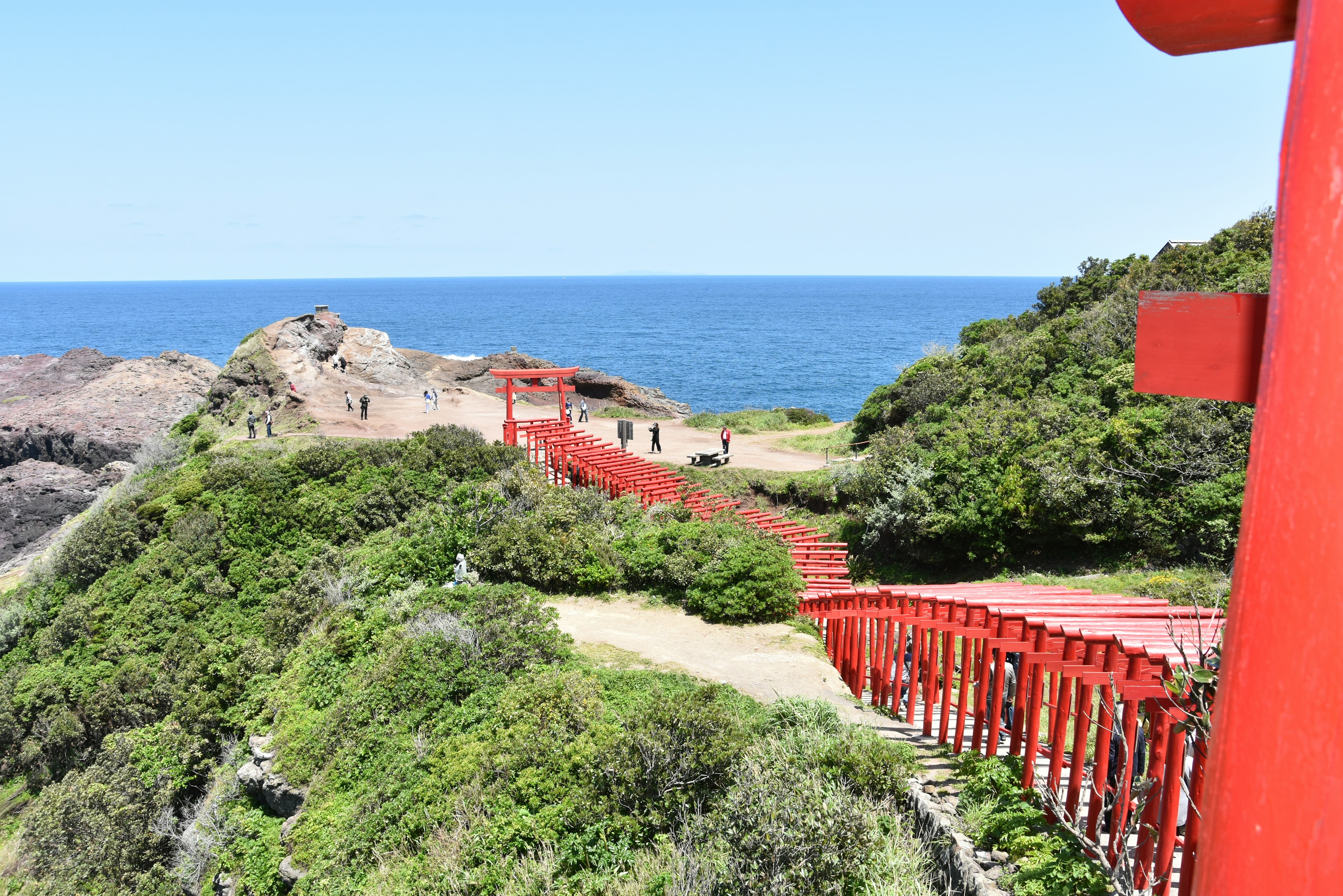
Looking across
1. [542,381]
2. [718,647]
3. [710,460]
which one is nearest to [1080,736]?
[718,647]

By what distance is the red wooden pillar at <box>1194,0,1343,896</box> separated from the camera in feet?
2.90

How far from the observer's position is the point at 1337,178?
92 centimetres

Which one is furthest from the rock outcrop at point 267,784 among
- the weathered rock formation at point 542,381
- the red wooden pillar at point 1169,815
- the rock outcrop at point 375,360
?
the rock outcrop at point 375,360

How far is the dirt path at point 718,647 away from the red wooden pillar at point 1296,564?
30.9 ft

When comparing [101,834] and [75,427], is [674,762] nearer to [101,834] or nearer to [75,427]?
[101,834]

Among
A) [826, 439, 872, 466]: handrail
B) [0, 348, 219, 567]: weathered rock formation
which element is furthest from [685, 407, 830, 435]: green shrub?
[0, 348, 219, 567]: weathered rock formation

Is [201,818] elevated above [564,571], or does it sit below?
below

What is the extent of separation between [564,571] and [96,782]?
7.80 meters

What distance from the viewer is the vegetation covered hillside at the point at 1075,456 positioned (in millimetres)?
16172

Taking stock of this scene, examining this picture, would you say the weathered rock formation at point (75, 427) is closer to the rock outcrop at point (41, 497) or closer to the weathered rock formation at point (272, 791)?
the rock outcrop at point (41, 497)

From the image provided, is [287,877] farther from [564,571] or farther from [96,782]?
[564,571]

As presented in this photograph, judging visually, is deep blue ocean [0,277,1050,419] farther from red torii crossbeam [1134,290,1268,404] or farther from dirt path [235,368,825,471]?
red torii crossbeam [1134,290,1268,404]

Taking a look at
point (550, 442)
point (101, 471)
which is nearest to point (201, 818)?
point (550, 442)

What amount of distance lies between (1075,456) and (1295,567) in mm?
18220
